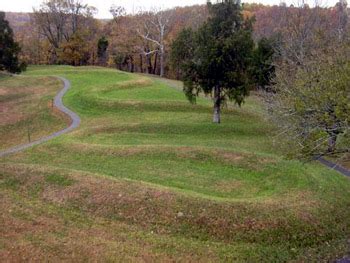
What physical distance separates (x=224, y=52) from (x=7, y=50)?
73.3ft

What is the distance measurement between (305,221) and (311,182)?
3.66m

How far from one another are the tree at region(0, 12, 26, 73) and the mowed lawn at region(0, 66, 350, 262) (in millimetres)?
15885

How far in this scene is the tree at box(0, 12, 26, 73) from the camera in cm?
3862

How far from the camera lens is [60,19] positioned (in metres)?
73.9

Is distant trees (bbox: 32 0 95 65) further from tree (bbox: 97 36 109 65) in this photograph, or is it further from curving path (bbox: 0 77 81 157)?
curving path (bbox: 0 77 81 157)

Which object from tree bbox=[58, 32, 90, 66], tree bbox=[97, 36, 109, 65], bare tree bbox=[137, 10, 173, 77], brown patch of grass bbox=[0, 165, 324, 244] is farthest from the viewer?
tree bbox=[97, 36, 109, 65]

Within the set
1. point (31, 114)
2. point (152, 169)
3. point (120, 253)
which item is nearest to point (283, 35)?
point (31, 114)

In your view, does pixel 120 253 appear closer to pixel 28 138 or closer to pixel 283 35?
pixel 28 138

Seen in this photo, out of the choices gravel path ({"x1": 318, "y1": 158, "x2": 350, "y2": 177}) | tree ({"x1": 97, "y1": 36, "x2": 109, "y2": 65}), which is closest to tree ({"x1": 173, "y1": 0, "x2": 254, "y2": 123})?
gravel path ({"x1": 318, "y1": 158, "x2": 350, "y2": 177})

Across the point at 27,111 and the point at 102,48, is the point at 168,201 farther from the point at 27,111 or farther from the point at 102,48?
the point at 102,48

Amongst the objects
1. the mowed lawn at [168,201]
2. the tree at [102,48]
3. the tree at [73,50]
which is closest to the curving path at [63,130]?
the mowed lawn at [168,201]

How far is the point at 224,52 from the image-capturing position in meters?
27.6

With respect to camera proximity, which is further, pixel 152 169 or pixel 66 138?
pixel 66 138

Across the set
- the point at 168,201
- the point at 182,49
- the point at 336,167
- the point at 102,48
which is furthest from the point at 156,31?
the point at 168,201
